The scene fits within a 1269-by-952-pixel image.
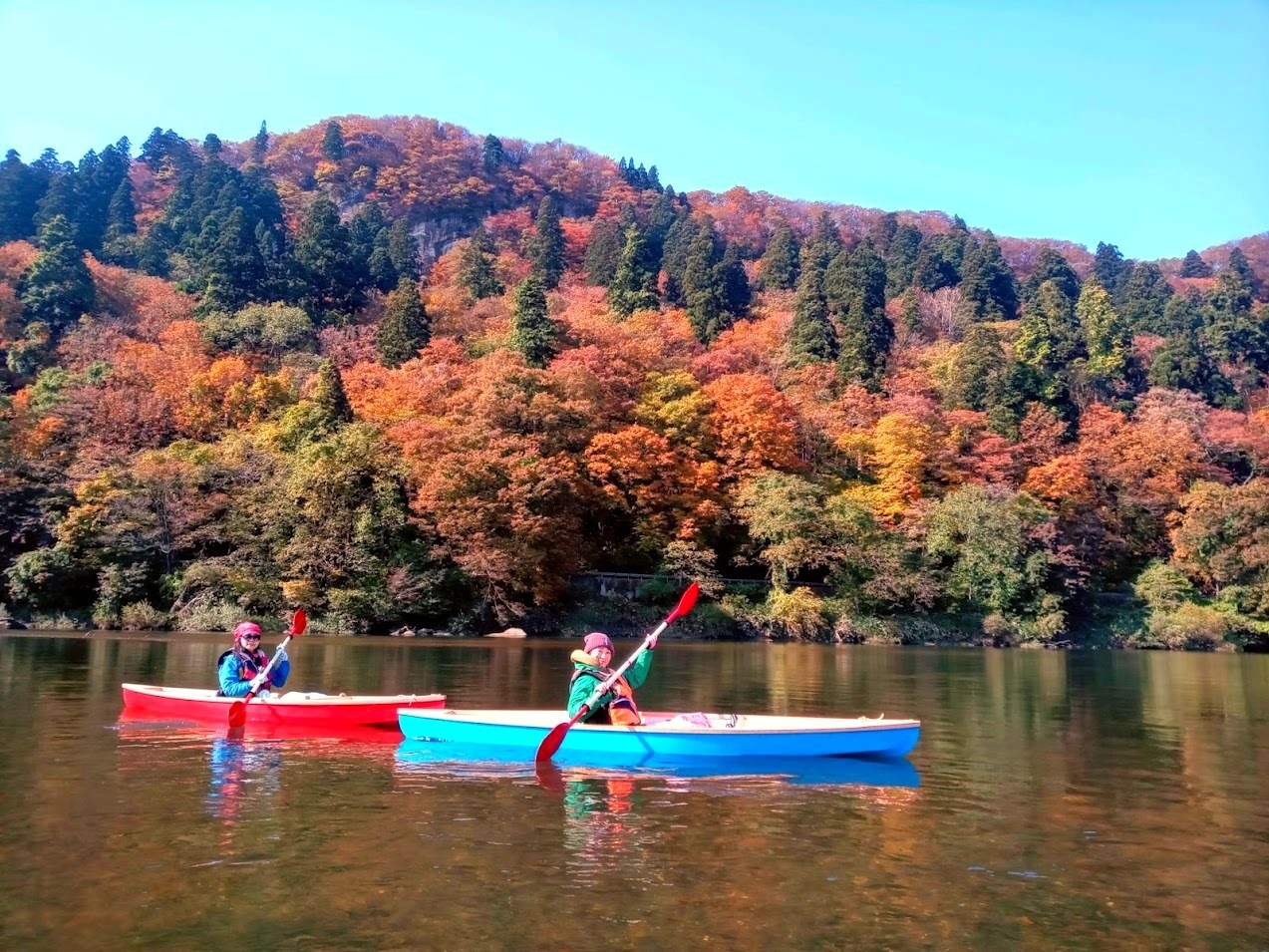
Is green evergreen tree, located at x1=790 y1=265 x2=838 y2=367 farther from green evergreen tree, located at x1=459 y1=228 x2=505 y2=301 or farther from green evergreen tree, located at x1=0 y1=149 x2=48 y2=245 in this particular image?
green evergreen tree, located at x1=0 y1=149 x2=48 y2=245

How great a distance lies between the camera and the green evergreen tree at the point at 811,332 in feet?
195

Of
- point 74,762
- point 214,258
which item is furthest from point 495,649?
point 214,258

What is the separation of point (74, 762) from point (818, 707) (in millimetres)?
11506

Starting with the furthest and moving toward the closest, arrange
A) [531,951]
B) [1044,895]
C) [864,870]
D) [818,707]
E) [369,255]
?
[369,255]
[818,707]
[864,870]
[1044,895]
[531,951]

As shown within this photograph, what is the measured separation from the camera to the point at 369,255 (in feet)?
223

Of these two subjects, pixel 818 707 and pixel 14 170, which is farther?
pixel 14 170

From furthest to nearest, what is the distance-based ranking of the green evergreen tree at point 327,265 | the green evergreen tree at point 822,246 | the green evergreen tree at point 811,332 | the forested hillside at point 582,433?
the green evergreen tree at point 822,246
the green evergreen tree at point 327,265
the green evergreen tree at point 811,332
the forested hillside at point 582,433

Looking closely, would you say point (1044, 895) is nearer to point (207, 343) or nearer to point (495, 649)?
point (495, 649)

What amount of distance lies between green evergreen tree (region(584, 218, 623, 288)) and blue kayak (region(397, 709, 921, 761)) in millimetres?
59568

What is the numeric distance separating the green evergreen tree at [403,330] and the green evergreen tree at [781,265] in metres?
30.5

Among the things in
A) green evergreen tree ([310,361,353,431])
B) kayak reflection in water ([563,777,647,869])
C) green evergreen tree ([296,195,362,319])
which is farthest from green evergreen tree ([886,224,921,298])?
kayak reflection in water ([563,777,647,869])

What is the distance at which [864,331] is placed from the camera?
60.0m

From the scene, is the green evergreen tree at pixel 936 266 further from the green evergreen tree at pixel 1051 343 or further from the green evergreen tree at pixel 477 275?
the green evergreen tree at pixel 477 275

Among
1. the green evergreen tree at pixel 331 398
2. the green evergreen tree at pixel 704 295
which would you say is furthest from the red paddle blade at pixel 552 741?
the green evergreen tree at pixel 704 295
